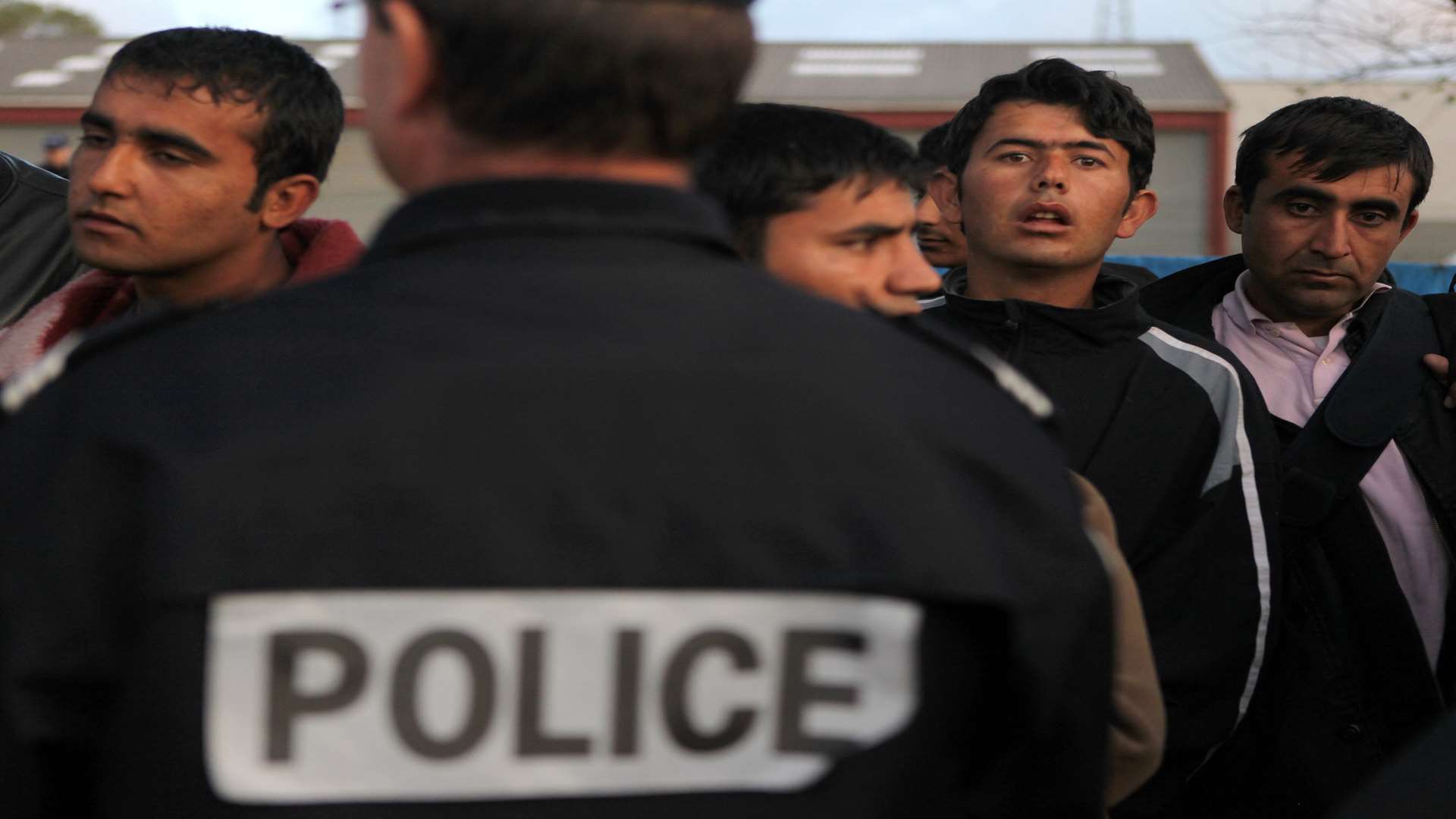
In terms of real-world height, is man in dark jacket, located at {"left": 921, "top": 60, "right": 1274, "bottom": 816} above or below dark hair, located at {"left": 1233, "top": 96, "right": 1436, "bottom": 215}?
below

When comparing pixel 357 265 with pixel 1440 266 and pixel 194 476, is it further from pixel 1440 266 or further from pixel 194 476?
pixel 1440 266

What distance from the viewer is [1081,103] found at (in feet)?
10.1

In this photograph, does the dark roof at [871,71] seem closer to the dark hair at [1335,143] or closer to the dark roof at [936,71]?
the dark roof at [936,71]

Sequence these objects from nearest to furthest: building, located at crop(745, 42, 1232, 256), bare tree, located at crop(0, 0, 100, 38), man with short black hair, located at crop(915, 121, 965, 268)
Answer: man with short black hair, located at crop(915, 121, 965, 268)
building, located at crop(745, 42, 1232, 256)
bare tree, located at crop(0, 0, 100, 38)

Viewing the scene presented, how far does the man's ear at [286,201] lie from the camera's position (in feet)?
8.74

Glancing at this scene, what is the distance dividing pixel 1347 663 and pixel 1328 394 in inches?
21.7

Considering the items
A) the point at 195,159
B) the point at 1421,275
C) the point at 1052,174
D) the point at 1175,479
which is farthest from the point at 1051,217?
the point at 1421,275

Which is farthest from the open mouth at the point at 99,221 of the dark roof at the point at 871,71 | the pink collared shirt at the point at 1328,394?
the dark roof at the point at 871,71

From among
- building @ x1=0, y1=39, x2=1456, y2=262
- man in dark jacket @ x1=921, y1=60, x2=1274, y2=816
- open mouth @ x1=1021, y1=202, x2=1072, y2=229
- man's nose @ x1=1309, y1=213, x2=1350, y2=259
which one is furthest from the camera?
building @ x1=0, y1=39, x2=1456, y2=262

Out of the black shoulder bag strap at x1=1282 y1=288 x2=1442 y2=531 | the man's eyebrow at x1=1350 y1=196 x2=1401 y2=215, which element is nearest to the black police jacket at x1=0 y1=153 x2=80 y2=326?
the black shoulder bag strap at x1=1282 y1=288 x2=1442 y2=531

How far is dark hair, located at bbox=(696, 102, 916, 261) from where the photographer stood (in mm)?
2365

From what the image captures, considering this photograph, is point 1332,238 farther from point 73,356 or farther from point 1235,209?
point 73,356

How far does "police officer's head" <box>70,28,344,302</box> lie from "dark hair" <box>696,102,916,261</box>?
794mm

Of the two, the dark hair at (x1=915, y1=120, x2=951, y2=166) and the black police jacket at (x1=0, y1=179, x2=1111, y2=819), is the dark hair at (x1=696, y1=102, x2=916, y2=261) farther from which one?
the dark hair at (x1=915, y1=120, x2=951, y2=166)
